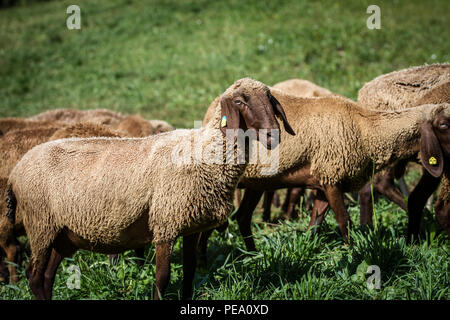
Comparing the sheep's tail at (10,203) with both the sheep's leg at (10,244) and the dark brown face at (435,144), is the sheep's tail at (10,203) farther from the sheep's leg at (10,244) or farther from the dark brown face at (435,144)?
the dark brown face at (435,144)

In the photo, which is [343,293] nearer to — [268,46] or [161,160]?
[161,160]

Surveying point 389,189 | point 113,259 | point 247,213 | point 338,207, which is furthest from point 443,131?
point 113,259

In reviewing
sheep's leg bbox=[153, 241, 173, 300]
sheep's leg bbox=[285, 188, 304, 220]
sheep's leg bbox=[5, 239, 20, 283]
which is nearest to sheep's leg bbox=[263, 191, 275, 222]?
sheep's leg bbox=[285, 188, 304, 220]

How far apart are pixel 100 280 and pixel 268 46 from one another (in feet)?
40.5

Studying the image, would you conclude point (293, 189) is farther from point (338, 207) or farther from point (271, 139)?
point (271, 139)

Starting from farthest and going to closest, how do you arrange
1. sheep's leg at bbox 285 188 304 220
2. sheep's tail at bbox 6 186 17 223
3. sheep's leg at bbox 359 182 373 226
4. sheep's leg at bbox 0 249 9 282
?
sheep's leg at bbox 285 188 304 220, sheep's leg at bbox 0 249 9 282, sheep's leg at bbox 359 182 373 226, sheep's tail at bbox 6 186 17 223

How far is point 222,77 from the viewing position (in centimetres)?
1390

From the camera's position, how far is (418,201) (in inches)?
207

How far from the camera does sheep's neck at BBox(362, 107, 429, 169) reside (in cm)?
513

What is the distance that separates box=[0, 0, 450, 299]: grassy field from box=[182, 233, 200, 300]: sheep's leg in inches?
6.8

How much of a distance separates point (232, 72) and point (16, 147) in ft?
29.2

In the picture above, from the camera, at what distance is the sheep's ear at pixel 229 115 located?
380 cm

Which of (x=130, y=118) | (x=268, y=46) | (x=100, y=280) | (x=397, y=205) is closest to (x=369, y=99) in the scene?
(x=397, y=205)

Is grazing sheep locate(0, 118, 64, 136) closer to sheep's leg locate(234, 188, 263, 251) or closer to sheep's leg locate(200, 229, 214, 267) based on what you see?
sheep's leg locate(200, 229, 214, 267)
